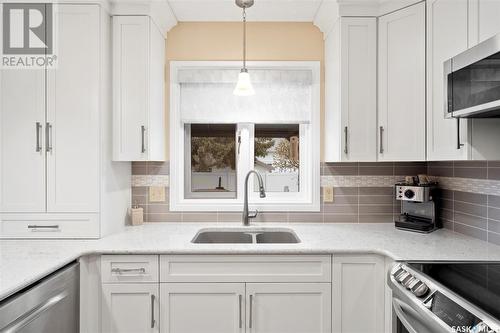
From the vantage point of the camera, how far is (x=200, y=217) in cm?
239

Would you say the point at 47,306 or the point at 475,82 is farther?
the point at 47,306

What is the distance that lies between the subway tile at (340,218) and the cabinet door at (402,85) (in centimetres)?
57

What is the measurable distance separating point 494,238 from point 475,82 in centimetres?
100

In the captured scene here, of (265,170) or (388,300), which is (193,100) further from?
(388,300)

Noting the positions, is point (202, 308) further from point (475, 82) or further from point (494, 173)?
point (494, 173)

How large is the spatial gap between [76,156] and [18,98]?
48cm

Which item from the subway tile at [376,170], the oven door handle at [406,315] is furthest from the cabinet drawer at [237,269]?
the subway tile at [376,170]

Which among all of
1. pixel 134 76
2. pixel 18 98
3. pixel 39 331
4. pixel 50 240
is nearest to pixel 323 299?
pixel 39 331

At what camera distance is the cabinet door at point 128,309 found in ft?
5.56

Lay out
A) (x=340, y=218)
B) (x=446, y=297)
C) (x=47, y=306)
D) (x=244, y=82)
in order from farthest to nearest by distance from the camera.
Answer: (x=340, y=218)
(x=244, y=82)
(x=47, y=306)
(x=446, y=297)

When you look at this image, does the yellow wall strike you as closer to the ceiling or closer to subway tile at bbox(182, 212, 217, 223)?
the ceiling

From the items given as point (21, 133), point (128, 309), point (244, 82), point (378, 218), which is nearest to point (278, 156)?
point (244, 82)

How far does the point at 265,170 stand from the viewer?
254 centimetres

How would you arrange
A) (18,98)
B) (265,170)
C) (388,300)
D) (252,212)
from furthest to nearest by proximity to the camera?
(265,170) → (252,212) → (18,98) → (388,300)
